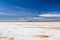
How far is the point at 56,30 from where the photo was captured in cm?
106

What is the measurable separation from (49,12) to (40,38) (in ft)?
0.95

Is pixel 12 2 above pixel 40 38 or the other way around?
above

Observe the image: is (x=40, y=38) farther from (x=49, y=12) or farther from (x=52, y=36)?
(x=49, y=12)

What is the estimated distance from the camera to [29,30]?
1.08 m

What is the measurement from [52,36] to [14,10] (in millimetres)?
487

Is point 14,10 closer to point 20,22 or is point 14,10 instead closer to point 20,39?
point 20,22

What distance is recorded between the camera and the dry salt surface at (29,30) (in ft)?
3.48

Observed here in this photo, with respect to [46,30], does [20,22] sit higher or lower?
higher

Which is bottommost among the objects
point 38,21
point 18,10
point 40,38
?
point 40,38

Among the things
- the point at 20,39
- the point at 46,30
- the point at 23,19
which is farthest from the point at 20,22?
the point at 46,30

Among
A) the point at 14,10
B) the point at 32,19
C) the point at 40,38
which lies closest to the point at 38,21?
the point at 32,19

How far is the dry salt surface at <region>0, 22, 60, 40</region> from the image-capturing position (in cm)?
106

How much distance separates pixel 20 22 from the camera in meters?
1.08

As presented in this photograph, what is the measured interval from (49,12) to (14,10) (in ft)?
1.23
